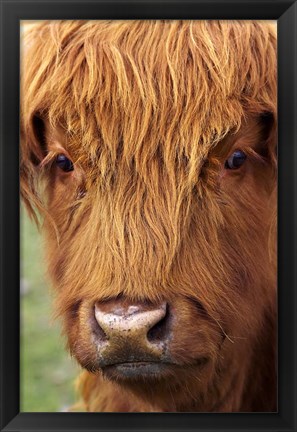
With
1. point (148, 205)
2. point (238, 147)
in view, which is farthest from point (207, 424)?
point (238, 147)

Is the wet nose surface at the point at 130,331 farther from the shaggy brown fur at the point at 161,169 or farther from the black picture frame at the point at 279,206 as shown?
the black picture frame at the point at 279,206

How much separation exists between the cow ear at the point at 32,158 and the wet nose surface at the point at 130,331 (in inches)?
17.7

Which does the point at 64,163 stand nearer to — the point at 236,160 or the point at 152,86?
the point at 152,86

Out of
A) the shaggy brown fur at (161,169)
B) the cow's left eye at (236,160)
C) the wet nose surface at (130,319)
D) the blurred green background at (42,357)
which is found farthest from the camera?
the blurred green background at (42,357)

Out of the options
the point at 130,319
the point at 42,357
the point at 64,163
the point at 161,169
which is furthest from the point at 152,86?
the point at 42,357

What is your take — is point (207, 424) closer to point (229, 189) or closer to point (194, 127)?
point (229, 189)

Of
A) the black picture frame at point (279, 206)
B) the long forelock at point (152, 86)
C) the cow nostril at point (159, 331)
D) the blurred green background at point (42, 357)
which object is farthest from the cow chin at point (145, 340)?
the blurred green background at point (42, 357)

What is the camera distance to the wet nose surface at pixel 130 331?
1.57 m

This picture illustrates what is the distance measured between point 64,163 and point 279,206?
581 mm

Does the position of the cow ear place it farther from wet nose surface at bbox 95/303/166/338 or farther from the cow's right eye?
wet nose surface at bbox 95/303/166/338

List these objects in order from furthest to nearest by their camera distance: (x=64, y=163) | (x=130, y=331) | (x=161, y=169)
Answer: (x=64, y=163)
(x=161, y=169)
(x=130, y=331)

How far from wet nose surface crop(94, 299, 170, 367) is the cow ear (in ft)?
1.47

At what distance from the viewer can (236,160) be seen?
6.00ft

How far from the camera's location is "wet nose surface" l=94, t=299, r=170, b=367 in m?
1.57
